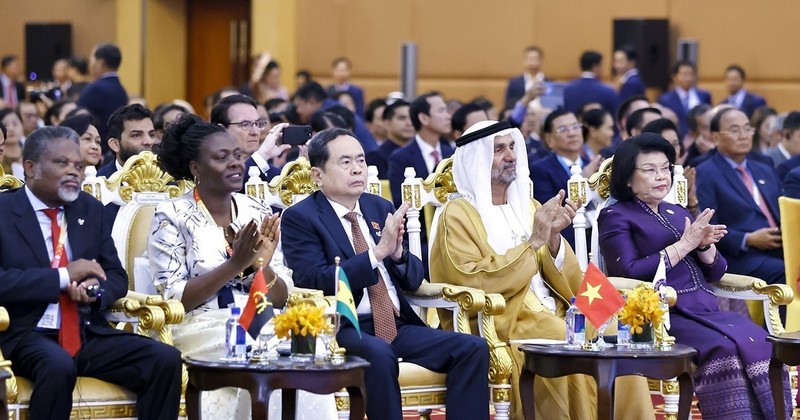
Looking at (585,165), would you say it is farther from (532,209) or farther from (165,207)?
(165,207)

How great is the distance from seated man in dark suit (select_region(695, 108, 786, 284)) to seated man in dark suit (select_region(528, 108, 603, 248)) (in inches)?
23.9

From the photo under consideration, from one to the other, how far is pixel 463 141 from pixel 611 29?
8553 mm

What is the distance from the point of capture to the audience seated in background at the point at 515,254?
5559mm

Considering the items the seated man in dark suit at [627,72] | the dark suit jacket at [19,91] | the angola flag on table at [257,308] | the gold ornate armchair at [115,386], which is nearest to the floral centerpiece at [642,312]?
the angola flag on table at [257,308]

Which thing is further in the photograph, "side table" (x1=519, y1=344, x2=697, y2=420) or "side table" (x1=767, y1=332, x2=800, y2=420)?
"side table" (x1=767, y1=332, x2=800, y2=420)

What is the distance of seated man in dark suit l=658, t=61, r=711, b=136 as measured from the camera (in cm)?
1287

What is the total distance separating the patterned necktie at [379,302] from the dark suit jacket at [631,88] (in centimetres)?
776

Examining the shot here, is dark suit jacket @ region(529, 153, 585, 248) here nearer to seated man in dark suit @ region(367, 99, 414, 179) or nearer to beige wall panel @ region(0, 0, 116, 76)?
seated man in dark suit @ region(367, 99, 414, 179)

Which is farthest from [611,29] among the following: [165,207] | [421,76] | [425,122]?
[165,207]

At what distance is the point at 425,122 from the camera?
29.5 feet

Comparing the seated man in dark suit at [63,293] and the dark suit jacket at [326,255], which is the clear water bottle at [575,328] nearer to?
the dark suit jacket at [326,255]

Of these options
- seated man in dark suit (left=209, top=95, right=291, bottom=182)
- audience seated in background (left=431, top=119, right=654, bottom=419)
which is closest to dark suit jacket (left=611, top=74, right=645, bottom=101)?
seated man in dark suit (left=209, top=95, right=291, bottom=182)

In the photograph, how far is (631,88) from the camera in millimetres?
12977

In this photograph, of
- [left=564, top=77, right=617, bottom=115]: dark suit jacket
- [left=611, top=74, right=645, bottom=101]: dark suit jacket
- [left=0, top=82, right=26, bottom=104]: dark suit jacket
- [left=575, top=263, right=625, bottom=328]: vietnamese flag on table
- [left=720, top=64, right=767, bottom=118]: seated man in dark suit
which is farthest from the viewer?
[left=0, top=82, right=26, bottom=104]: dark suit jacket
